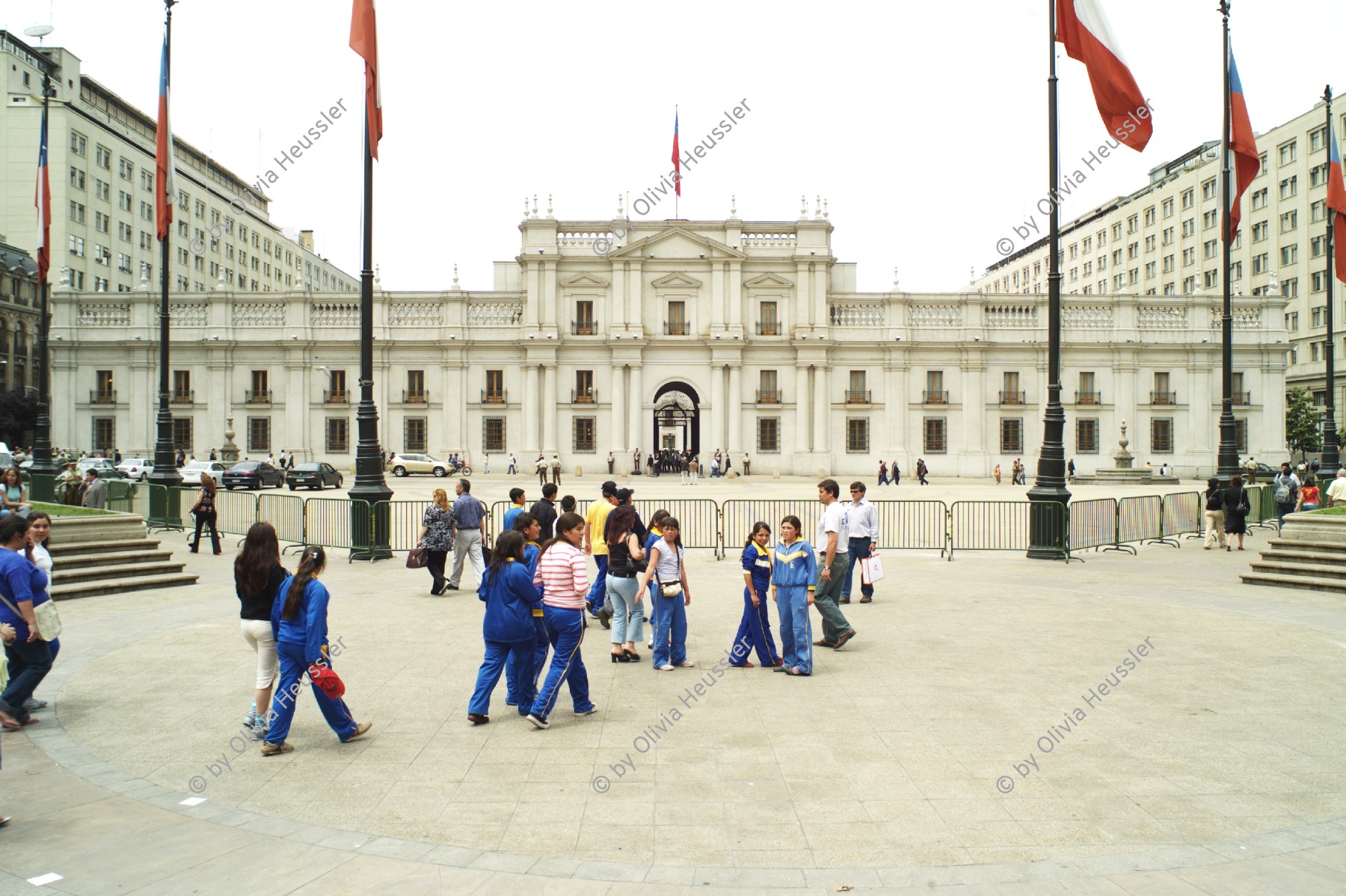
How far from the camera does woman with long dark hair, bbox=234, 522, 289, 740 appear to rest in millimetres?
6348

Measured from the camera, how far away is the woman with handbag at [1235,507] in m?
18.0

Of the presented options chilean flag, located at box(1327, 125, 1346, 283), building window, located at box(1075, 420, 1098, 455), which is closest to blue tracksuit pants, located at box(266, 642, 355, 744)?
chilean flag, located at box(1327, 125, 1346, 283)

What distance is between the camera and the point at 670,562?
8.65 metres

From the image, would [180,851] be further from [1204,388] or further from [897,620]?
[1204,388]

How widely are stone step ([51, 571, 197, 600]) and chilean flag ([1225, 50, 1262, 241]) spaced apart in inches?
857

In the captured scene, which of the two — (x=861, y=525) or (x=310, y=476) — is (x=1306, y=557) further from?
(x=310, y=476)

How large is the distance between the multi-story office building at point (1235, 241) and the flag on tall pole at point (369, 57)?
157ft

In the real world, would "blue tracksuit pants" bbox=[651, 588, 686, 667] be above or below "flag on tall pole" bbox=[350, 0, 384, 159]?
below

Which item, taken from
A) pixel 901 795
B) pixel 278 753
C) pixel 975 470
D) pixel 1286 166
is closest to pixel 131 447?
pixel 975 470

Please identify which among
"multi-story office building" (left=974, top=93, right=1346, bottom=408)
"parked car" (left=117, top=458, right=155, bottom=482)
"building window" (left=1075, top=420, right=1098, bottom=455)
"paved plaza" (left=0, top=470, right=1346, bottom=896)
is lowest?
"paved plaza" (left=0, top=470, right=1346, bottom=896)

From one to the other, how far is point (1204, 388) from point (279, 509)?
5151cm

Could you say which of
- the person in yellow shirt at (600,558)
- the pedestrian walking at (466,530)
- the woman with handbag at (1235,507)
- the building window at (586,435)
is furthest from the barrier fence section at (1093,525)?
the building window at (586,435)

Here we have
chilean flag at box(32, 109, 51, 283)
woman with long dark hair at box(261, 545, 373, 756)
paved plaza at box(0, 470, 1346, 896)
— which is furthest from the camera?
chilean flag at box(32, 109, 51, 283)

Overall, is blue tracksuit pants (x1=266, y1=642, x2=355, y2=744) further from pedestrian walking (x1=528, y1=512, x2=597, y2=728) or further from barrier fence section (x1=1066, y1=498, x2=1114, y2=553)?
barrier fence section (x1=1066, y1=498, x2=1114, y2=553)
